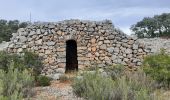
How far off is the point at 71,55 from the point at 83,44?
1636 mm

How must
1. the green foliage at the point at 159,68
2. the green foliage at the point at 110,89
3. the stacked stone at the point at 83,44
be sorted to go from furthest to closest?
the stacked stone at the point at 83,44, the green foliage at the point at 159,68, the green foliage at the point at 110,89

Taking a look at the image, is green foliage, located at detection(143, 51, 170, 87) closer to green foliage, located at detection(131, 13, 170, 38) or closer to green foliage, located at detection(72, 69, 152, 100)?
green foliage, located at detection(72, 69, 152, 100)

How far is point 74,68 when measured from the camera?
19438 mm

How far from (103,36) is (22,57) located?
356 cm

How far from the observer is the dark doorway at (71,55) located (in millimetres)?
19641

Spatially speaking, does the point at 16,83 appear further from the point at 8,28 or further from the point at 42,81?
the point at 8,28

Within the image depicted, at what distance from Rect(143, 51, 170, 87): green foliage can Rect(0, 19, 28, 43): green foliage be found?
1671cm

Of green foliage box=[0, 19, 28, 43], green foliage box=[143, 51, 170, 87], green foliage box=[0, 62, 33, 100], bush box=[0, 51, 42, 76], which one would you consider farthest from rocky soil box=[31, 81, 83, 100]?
green foliage box=[0, 19, 28, 43]

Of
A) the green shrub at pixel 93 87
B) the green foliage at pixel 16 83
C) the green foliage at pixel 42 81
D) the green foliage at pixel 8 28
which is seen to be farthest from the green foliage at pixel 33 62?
the green foliage at pixel 8 28

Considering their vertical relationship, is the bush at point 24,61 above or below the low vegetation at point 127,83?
above

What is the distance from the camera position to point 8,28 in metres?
33.6

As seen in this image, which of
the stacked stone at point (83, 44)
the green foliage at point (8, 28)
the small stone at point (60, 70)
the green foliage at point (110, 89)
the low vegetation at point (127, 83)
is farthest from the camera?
the green foliage at point (8, 28)

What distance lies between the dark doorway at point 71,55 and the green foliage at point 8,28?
1048 centimetres

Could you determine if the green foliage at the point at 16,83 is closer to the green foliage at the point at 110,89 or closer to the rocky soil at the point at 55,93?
the rocky soil at the point at 55,93
